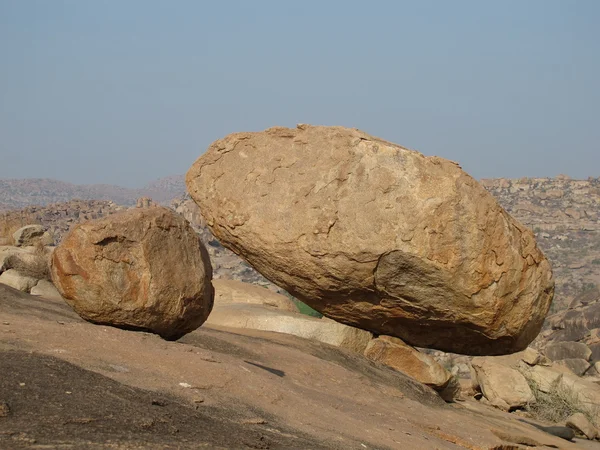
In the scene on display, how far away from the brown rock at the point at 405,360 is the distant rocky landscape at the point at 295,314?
0.02m

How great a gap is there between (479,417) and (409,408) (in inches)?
65.0

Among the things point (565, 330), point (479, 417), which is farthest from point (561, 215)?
point (479, 417)

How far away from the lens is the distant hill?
356 feet

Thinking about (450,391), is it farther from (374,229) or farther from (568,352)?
(568,352)

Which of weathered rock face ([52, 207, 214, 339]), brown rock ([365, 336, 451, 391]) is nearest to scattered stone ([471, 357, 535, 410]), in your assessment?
brown rock ([365, 336, 451, 391])

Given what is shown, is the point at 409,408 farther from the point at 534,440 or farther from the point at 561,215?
the point at 561,215

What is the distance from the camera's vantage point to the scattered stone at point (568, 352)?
22.4m

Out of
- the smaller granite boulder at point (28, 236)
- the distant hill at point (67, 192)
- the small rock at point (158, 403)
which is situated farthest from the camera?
the distant hill at point (67, 192)

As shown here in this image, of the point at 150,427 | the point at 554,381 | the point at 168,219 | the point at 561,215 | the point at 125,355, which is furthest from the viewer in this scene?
the point at 561,215

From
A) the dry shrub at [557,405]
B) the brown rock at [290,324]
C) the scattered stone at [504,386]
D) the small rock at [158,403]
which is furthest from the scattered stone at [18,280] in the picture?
the small rock at [158,403]

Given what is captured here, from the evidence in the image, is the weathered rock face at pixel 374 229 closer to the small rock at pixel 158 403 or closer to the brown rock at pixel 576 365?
the small rock at pixel 158 403

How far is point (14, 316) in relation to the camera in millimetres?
8508

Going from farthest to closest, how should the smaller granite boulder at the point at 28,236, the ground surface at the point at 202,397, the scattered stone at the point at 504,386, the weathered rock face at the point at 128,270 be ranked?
the smaller granite boulder at the point at 28,236 → the scattered stone at the point at 504,386 → the weathered rock face at the point at 128,270 → the ground surface at the point at 202,397

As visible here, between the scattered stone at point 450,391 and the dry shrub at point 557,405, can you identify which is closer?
the scattered stone at point 450,391
